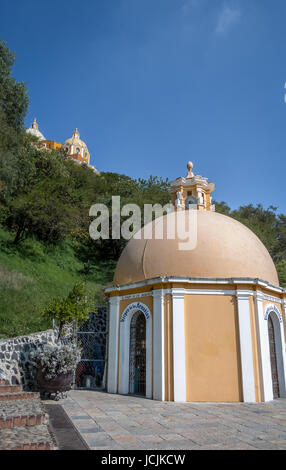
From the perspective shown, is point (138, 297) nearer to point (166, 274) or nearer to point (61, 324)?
point (166, 274)

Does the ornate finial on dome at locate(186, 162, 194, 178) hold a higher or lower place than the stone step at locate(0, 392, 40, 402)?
higher

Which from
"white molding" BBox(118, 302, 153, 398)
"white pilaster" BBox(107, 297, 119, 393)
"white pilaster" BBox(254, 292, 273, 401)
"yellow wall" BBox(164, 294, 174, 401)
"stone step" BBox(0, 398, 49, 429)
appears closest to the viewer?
"stone step" BBox(0, 398, 49, 429)

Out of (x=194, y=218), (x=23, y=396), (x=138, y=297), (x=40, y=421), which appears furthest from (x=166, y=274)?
(x=40, y=421)

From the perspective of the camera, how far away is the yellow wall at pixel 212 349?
973cm

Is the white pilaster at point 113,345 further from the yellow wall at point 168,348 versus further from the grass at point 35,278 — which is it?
the grass at point 35,278

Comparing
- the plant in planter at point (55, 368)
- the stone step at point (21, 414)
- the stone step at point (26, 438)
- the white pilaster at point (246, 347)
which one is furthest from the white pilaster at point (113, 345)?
the stone step at point (26, 438)

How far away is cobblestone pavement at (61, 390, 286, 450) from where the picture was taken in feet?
16.9

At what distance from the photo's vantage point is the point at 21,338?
35.9ft

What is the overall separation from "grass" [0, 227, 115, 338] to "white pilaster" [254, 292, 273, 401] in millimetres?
7473

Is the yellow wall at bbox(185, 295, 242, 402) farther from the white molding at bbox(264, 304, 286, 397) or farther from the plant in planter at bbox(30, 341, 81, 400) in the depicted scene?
the plant in planter at bbox(30, 341, 81, 400)

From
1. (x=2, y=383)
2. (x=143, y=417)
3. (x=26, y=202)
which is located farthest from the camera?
(x=26, y=202)

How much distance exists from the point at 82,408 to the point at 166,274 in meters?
4.66

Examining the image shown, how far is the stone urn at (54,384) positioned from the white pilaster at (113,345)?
2106 mm

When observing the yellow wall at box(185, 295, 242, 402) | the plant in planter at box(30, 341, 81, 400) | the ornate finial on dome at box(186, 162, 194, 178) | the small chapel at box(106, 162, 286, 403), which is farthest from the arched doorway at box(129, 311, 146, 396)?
the ornate finial on dome at box(186, 162, 194, 178)
